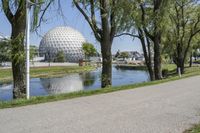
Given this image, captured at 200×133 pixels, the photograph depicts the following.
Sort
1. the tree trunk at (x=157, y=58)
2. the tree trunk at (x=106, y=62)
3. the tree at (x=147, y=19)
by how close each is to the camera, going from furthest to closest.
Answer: the tree trunk at (x=157, y=58) → the tree at (x=147, y=19) → the tree trunk at (x=106, y=62)

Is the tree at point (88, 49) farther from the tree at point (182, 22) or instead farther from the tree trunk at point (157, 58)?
the tree trunk at point (157, 58)

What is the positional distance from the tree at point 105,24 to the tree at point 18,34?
521 cm

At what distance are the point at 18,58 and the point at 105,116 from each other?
5548mm

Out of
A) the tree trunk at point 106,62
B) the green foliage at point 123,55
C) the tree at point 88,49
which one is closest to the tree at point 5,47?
the tree trunk at point 106,62

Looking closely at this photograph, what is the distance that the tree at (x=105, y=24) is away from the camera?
62.1 ft

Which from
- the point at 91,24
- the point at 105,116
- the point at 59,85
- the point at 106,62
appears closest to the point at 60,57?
the point at 59,85

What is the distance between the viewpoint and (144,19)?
26.3 metres

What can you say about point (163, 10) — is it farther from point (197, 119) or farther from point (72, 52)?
point (72, 52)

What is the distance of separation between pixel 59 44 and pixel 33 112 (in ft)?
422

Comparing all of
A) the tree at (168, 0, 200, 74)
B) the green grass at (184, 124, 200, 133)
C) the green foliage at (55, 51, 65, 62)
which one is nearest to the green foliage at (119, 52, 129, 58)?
the green foliage at (55, 51, 65, 62)

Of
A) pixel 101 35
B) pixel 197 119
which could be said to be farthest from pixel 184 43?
pixel 197 119

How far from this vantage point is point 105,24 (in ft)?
64.2

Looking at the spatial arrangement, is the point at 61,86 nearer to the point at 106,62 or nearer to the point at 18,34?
the point at 106,62

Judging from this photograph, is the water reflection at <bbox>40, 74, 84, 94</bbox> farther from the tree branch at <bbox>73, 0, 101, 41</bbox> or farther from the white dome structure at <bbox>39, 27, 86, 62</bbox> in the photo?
the white dome structure at <bbox>39, 27, 86, 62</bbox>
